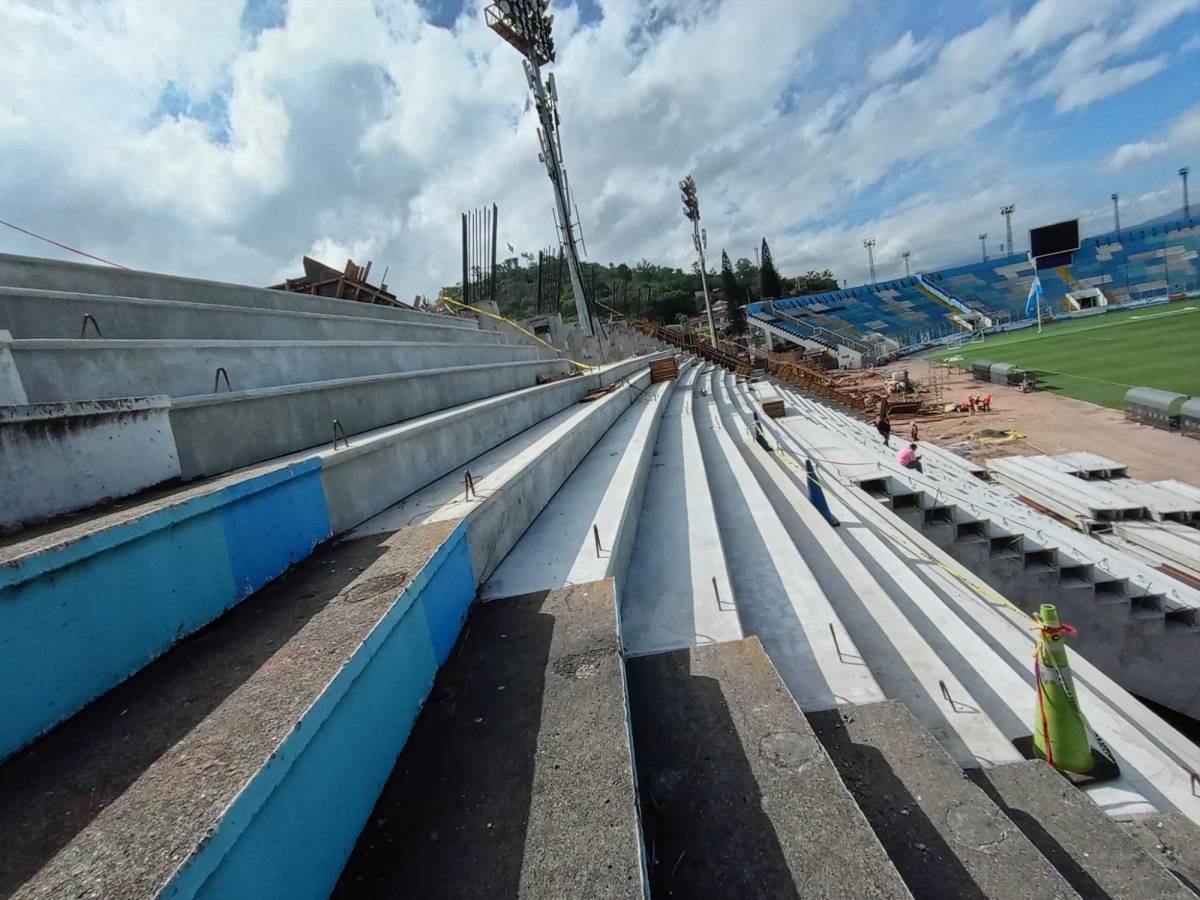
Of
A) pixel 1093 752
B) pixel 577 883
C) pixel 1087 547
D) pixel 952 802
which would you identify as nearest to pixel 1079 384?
pixel 1087 547

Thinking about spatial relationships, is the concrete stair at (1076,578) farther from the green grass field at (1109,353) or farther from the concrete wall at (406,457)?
the green grass field at (1109,353)

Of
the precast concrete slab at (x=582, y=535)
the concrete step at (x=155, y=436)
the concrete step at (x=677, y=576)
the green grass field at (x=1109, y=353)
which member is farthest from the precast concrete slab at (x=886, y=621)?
the green grass field at (x=1109, y=353)

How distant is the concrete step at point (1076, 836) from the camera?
1.73 metres

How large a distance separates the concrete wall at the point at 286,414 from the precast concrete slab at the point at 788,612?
247cm

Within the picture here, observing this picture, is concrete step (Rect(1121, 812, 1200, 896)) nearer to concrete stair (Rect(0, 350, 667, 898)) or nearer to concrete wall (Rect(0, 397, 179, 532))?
concrete stair (Rect(0, 350, 667, 898))

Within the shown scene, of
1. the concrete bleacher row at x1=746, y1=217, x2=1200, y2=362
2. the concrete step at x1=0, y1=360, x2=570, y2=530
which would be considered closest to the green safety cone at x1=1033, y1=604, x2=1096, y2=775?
the concrete step at x1=0, y1=360, x2=570, y2=530

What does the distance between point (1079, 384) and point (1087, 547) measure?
20682 mm

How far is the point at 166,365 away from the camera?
3.09m

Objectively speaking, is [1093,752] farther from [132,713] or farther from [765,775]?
[132,713]

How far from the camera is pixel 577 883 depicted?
1158mm

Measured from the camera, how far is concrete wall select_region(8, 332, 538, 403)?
8.26ft

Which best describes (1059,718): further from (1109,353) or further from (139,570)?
(1109,353)

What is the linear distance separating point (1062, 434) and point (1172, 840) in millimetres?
18135

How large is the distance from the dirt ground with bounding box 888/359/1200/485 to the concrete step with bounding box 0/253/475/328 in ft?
53.4
